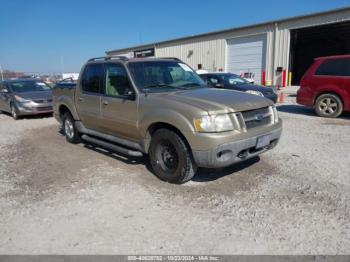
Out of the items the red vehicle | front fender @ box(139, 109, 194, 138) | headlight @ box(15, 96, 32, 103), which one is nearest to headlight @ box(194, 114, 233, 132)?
front fender @ box(139, 109, 194, 138)

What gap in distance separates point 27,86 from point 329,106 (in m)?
11.2

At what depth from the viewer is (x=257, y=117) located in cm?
432

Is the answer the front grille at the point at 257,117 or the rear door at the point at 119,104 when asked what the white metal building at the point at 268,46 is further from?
→ the rear door at the point at 119,104

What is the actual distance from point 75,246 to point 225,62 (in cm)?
2396

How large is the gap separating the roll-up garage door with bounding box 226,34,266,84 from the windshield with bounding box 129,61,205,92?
60.1 feet

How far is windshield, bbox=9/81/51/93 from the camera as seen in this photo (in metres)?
11.9

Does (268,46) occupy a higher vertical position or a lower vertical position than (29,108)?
higher

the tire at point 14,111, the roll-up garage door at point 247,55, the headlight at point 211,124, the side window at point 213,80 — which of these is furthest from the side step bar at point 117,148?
the roll-up garage door at point 247,55

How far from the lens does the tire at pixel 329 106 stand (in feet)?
30.4

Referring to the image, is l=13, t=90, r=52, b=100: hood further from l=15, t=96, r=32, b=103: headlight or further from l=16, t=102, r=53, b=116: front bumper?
l=16, t=102, r=53, b=116: front bumper

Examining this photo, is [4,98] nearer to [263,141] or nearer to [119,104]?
[119,104]

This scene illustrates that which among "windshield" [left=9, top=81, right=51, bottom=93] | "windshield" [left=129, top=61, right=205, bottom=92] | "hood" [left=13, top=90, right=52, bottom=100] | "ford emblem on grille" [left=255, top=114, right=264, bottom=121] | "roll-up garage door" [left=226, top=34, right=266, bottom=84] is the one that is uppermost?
"roll-up garage door" [left=226, top=34, right=266, bottom=84]

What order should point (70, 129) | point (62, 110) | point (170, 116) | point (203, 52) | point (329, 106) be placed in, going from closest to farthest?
point (170, 116) → point (70, 129) → point (62, 110) → point (329, 106) → point (203, 52)

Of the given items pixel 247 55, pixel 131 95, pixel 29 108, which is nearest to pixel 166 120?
pixel 131 95
